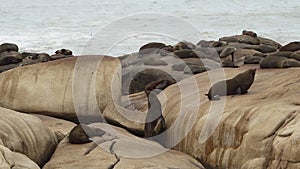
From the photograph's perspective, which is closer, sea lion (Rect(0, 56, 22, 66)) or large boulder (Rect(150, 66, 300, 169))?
large boulder (Rect(150, 66, 300, 169))

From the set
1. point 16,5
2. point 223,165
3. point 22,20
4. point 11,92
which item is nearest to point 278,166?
point 223,165

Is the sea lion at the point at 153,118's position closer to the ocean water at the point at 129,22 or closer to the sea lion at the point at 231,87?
the sea lion at the point at 231,87

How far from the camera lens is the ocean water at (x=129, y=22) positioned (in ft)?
63.5

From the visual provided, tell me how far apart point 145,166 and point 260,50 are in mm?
7293

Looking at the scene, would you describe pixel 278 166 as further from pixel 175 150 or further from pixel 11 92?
pixel 11 92

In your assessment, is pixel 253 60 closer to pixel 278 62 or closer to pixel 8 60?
pixel 278 62

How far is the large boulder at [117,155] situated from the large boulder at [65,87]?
45.8 inches

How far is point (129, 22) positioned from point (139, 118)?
1645 cm

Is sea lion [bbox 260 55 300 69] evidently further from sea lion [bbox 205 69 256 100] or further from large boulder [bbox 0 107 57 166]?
large boulder [bbox 0 107 57 166]

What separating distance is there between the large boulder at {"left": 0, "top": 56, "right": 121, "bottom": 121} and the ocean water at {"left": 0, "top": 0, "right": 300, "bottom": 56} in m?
7.67

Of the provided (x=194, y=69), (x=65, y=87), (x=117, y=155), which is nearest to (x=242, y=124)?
(x=117, y=155)

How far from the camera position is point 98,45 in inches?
648

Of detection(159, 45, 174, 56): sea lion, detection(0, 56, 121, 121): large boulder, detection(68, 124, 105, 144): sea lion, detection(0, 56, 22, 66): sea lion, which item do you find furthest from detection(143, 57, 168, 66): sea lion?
detection(68, 124, 105, 144): sea lion

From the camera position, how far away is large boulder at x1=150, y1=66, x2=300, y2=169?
5.16 meters
